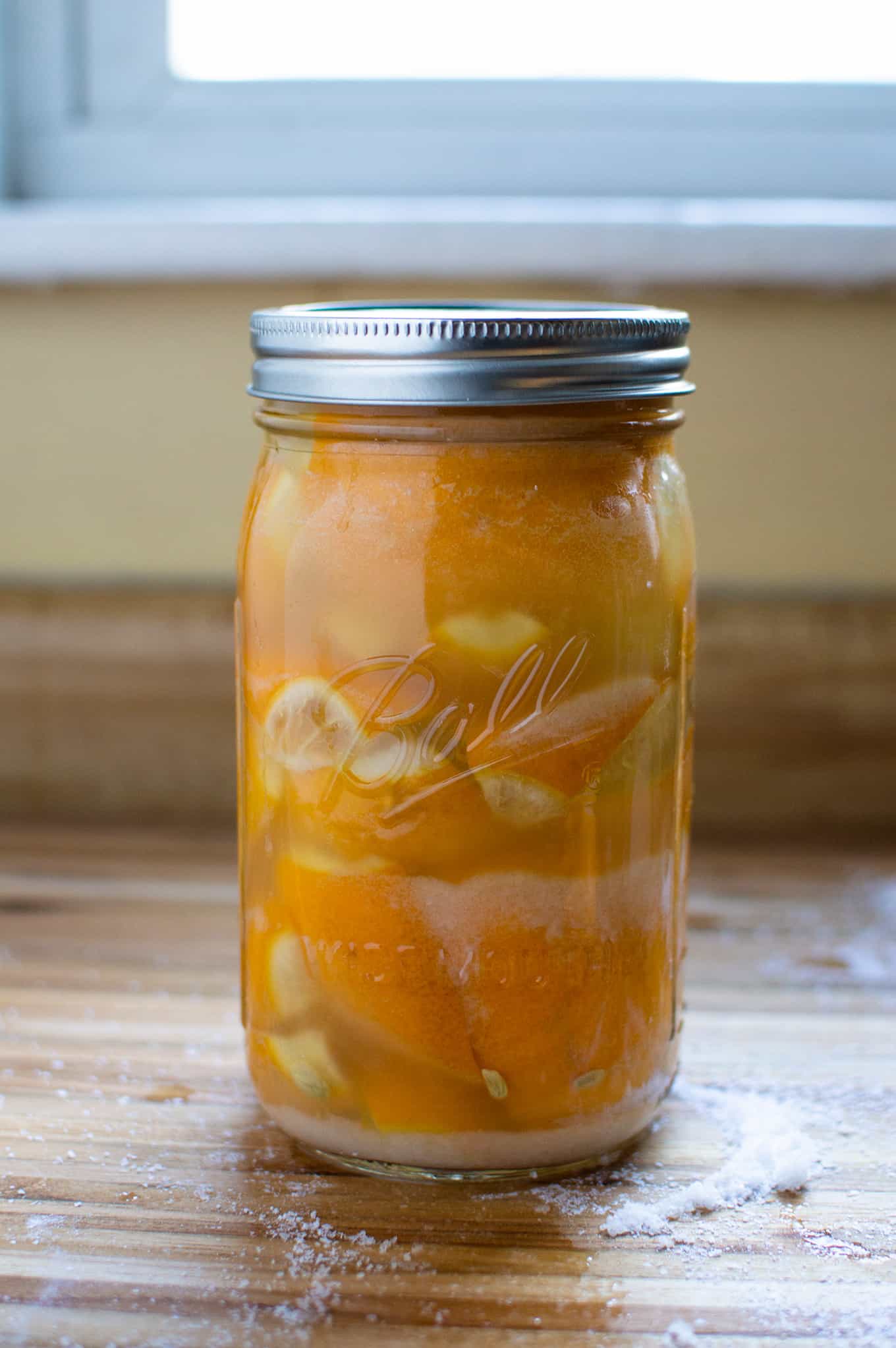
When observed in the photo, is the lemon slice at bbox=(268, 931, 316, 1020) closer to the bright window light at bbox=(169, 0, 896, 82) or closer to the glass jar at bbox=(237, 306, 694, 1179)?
the glass jar at bbox=(237, 306, 694, 1179)

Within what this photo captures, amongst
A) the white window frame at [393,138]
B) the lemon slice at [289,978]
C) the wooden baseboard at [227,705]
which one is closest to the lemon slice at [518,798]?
the lemon slice at [289,978]

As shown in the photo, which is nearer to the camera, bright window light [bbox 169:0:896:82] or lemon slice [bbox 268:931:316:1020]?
lemon slice [bbox 268:931:316:1020]

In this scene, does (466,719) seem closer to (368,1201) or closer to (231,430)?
(368,1201)

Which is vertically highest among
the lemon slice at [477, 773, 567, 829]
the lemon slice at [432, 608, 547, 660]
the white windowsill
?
the white windowsill

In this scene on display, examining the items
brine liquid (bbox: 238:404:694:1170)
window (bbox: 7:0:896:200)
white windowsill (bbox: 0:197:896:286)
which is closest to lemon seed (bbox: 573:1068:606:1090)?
brine liquid (bbox: 238:404:694:1170)

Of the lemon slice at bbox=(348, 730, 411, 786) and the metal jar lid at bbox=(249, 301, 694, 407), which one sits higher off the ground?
the metal jar lid at bbox=(249, 301, 694, 407)

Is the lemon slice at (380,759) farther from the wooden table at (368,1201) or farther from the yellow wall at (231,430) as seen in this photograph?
the yellow wall at (231,430)
